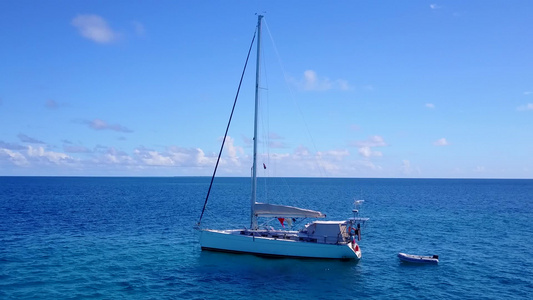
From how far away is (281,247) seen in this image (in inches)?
1535

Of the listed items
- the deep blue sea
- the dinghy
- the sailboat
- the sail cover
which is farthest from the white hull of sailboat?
the dinghy

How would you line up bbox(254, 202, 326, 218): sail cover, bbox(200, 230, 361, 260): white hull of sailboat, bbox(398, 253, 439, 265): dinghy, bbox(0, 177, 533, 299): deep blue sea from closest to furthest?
bbox(0, 177, 533, 299): deep blue sea
bbox(398, 253, 439, 265): dinghy
bbox(200, 230, 361, 260): white hull of sailboat
bbox(254, 202, 326, 218): sail cover

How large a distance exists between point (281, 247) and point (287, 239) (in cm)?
123

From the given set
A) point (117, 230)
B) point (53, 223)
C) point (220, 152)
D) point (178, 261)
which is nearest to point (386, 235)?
point (220, 152)

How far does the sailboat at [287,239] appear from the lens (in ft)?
127

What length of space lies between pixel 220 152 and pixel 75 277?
1920 centimetres

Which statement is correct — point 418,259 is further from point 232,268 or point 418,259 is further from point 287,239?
point 232,268

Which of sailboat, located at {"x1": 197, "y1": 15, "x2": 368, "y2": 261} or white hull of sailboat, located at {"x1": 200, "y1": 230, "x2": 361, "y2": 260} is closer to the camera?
white hull of sailboat, located at {"x1": 200, "y1": 230, "x2": 361, "y2": 260}

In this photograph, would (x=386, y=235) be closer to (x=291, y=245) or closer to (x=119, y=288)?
(x=291, y=245)

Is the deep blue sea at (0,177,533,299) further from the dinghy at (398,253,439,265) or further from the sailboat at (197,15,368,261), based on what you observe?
the dinghy at (398,253,439,265)

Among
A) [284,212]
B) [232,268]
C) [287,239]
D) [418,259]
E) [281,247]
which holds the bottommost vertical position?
[232,268]

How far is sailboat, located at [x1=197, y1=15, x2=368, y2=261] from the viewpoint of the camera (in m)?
38.8

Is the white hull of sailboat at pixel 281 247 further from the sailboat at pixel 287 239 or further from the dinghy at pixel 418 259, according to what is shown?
the dinghy at pixel 418 259

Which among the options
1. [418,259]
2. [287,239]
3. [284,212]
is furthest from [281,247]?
[418,259]
